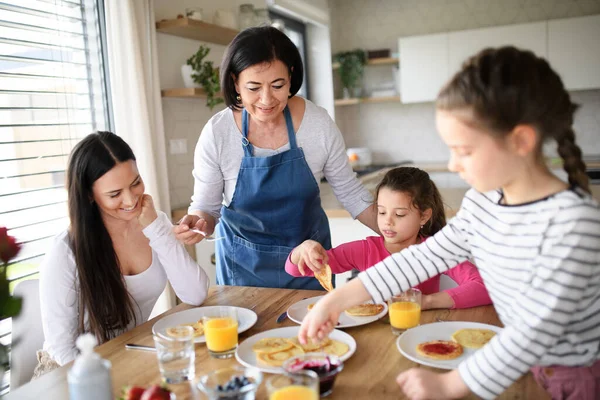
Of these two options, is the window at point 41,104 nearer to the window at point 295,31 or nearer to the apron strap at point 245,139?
the apron strap at point 245,139

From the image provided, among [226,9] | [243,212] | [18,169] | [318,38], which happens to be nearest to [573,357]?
[243,212]

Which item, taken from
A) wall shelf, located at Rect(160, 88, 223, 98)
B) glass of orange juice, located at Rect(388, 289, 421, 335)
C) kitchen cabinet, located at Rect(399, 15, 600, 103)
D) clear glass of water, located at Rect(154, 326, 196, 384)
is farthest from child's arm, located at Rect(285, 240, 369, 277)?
kitchen cabinet, located at Rect(399, 15, 600, 103)

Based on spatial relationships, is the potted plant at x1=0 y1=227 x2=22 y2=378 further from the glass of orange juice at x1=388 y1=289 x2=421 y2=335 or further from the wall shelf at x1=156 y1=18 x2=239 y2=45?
the wall shelf at x1=156 y1=18 x2=239 y2=45

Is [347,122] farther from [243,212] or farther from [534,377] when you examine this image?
[534,377]

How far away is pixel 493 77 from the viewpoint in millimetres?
985

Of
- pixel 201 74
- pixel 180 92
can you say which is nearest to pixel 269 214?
pixel 180 92

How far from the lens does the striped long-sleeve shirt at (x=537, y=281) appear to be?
962mm

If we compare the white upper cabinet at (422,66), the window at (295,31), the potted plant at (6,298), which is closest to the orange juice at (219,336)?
the potted plant at (6,298)

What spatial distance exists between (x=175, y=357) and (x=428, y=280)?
1.00 meters

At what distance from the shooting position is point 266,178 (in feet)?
6.68

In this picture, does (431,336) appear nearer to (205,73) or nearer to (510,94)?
(510,94)

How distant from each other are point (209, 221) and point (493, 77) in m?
1.32

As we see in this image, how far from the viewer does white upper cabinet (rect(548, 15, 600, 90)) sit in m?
4.88

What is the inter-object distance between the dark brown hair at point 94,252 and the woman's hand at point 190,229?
0.76 ft
